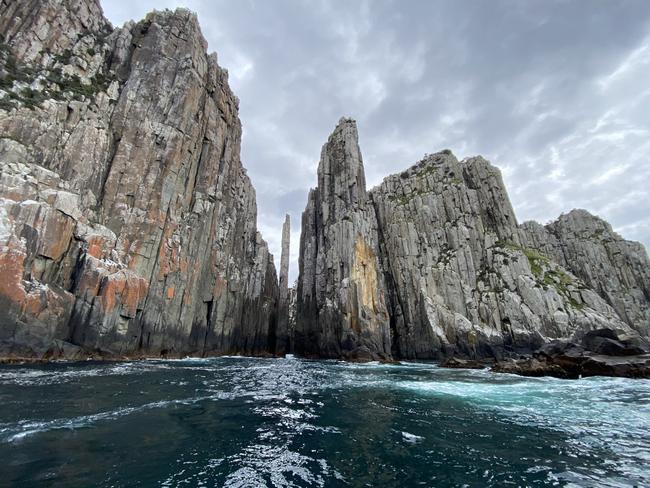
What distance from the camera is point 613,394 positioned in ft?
70.3

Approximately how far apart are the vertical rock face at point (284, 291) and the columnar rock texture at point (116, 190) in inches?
430

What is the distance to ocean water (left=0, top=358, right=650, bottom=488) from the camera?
8.02m

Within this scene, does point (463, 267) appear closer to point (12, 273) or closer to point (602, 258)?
point (602, 258)

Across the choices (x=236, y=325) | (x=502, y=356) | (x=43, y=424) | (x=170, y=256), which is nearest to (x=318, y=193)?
(x=236, y=325)

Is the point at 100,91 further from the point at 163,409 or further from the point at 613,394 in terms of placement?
the point at 613,394

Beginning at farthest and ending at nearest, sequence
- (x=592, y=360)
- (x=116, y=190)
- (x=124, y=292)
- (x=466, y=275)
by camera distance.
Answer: (x=466, y=275) → (x=116, y=190) → (x=124, y=292) → (x=592, y=360)

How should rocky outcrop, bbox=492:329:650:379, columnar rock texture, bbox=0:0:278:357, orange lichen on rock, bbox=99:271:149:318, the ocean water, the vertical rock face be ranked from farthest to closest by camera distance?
the vertical rock face → orange lichen on rock, bbox=99:271:149:318 → columnar rock texture, bbox=0:0:278:357 → rocky outcrop, bbox=492:329:650:379 → the ocean water

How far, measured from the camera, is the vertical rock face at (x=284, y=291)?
3332 inches

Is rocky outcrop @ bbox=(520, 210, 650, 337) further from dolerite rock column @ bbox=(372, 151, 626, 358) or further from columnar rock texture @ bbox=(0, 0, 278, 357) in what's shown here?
columnar rock texture @ bbox=(0, 0, 278, 357)

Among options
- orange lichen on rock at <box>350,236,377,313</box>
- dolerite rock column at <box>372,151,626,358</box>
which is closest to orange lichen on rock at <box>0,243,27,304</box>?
orange lichen on rock at <box>350,236,377,313</box>

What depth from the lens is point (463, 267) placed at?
250ft

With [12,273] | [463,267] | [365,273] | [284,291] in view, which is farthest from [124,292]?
[463,267]

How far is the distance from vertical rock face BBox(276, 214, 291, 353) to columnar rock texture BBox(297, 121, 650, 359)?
8.62 m

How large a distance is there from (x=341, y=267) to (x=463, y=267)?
30.3m
